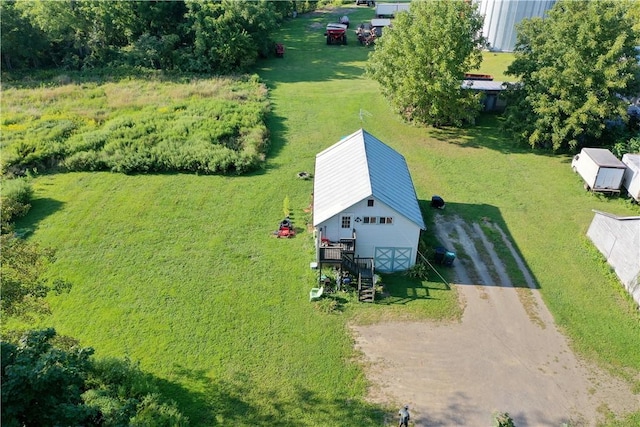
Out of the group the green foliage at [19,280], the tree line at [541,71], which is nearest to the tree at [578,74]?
the tree line at [541,71]

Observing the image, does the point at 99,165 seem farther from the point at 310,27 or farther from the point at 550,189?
the point at 310,27

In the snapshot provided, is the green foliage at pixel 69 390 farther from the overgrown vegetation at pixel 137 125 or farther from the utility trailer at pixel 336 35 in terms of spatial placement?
the utility trailer at pixel 336 35

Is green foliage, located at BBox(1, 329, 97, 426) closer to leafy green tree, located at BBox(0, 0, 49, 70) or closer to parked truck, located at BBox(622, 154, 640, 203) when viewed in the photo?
parked truck, located at BBox(622, 154, 640, 203)

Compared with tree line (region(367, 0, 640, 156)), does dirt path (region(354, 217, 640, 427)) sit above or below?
below

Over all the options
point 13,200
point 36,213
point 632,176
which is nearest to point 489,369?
point 632,176

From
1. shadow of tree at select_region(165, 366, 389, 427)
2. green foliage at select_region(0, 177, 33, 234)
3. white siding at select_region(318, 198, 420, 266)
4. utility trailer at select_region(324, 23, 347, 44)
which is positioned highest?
utility trailer at select_region(324, 23, 347, 44)

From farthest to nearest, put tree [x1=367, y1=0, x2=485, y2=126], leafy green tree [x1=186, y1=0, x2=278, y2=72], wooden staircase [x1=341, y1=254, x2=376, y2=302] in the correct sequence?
leafy green tree [x1=186, y1=0, x2=278, y2=72] < tree [x1=367, y1=0, x2=485, y2=126] < wooden staircase [x1=341, y1=254, x2=376, y2=302]

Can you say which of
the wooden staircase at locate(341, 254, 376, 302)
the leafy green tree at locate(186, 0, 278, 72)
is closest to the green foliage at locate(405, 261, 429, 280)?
the wooden staircase at locate(341, 254, 376, 302)

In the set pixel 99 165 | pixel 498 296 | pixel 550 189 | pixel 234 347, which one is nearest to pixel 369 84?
pixel 550 189
